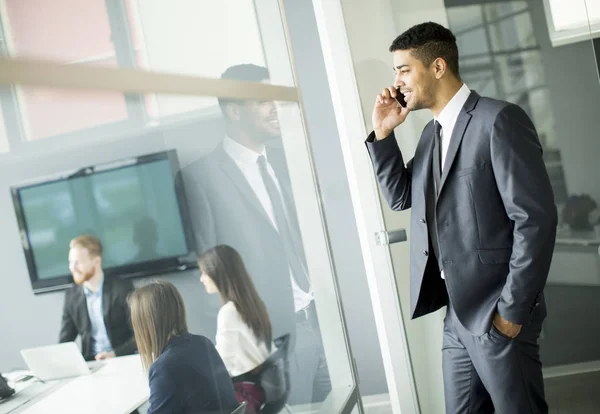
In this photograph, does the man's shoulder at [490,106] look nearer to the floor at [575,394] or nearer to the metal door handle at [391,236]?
the metal door handle at [391,236]

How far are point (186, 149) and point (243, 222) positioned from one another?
1.28 feet

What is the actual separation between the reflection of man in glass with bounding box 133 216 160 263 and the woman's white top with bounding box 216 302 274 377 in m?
0.36

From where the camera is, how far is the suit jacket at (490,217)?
6.36 ft

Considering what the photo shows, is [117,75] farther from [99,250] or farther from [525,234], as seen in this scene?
[525,234]

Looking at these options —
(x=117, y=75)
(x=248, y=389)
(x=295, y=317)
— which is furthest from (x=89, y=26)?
(x=295, y=317)

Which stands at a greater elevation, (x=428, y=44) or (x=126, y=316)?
(x=428, y=44)

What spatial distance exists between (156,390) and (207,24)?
3.19ft

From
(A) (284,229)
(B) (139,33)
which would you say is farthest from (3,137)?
(A) (284,229)

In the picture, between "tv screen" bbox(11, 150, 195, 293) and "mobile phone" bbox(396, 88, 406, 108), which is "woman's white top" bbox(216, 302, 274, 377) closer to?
"tv screen" bbox(11, 150, 195, 293)

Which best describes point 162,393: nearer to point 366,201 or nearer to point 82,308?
point 82,308

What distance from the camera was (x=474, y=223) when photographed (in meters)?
2.06

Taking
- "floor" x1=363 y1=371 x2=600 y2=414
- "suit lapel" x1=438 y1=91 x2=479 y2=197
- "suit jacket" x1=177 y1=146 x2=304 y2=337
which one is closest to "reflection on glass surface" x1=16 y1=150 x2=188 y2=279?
"suit jacket" x1=177 y1=146 x2=304 y2=337

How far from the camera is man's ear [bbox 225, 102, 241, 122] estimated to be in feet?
6.22

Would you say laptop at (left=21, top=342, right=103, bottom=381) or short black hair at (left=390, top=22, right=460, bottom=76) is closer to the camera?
laptop at (left=21, top=342, right=103, bottom=381)
